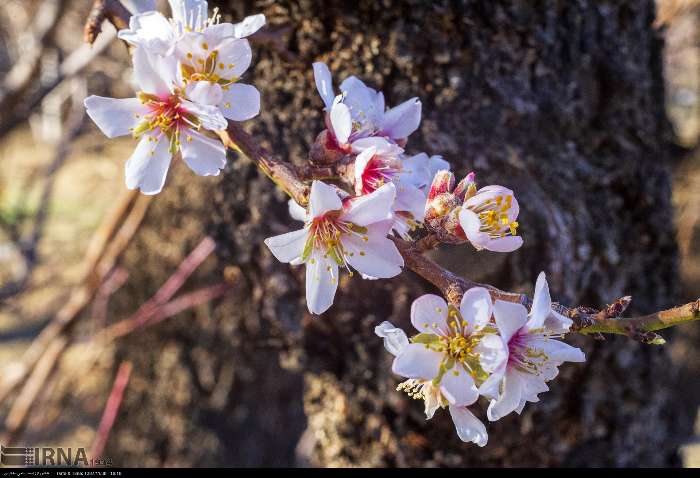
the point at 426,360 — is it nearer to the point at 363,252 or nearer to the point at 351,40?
the point at 363,252

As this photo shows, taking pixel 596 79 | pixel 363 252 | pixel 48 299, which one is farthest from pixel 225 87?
pixel 48 299

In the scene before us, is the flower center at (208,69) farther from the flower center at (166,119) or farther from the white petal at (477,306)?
the white petal at (477,306)

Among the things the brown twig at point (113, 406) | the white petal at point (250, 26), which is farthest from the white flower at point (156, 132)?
the brown twig at point (113, 406)

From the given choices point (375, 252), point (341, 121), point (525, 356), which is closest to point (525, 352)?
point (525, 356)

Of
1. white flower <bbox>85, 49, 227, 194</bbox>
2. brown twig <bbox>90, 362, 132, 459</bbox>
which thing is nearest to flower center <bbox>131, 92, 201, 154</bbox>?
white flower <bbox>85, 49, 227, 194</bbox>

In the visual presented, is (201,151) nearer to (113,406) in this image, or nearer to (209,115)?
(209,115)

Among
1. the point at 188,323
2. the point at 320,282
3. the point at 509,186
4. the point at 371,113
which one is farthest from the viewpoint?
the point at 188,323
